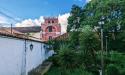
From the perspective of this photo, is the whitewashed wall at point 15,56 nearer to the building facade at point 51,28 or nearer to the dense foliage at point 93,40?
the dense foliage at point 93,40

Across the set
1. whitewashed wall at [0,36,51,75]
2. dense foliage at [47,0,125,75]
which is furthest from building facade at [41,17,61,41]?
whitewashed wall at [0,36,51,75]

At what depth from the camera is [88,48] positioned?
2311 centimetres

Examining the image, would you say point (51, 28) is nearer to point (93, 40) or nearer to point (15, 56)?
point (93, 40)

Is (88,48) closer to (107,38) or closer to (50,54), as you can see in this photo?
(50,54)

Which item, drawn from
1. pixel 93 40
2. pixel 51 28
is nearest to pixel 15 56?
pixel 93 40

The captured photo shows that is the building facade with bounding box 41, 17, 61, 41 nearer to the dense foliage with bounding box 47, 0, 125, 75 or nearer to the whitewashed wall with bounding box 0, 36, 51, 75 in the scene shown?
the dense foliage with bounding box 47, 0, 125, 75

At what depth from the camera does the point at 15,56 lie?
14281 mm

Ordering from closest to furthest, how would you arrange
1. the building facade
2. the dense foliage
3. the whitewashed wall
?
the whitewashed wall, the dense foliage, the building facade

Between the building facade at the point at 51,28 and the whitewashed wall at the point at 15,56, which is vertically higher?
the building facade at the point at 51,28

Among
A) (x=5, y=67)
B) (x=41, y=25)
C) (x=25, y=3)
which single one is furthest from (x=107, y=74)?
(x=41, y=25)

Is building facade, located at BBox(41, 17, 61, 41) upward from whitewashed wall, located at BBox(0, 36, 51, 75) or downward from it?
upward

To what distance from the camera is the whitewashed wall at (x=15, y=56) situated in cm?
1244

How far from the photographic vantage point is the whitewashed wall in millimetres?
12438

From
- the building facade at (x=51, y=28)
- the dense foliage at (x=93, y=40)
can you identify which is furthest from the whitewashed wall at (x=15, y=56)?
the building facade at (x=51, y=28)
